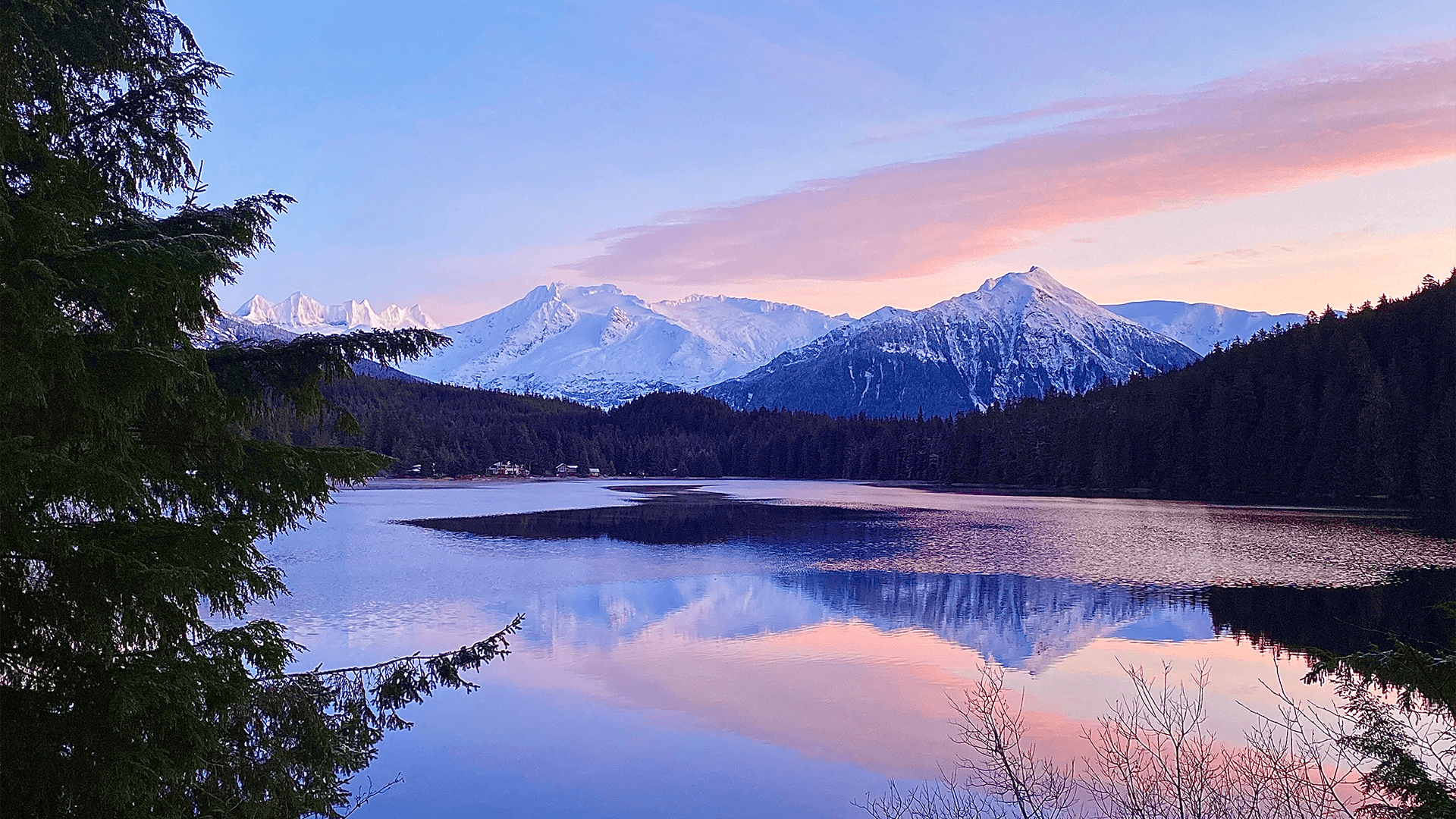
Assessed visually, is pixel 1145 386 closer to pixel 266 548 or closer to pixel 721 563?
pixel 721 563

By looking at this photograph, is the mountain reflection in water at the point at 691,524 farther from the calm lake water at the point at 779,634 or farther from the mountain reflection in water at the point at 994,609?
the mountain reflection in water at the point at 994,609

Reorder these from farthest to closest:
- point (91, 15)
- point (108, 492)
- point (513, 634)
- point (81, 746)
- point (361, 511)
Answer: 1. point (361, 511)
2. point (513, 634)
3. point (91, 15)
4. point (81, 746)
5. point (108, 492)

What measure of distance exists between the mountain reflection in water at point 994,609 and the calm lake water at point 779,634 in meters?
0.14

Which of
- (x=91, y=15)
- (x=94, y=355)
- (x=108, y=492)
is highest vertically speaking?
(x=91, y=15)

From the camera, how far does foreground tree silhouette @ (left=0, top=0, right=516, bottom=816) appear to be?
221 inches

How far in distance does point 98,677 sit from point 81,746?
1.34ft

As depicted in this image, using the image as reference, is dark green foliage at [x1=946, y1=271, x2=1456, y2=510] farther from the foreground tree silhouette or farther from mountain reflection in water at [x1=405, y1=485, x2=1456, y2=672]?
the foreground tree silhouette

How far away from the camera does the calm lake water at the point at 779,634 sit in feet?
48.2

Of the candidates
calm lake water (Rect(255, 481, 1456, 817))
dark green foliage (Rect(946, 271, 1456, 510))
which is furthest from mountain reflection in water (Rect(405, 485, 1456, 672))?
dark green foliage (Rect(946, 271, 1456, 510))

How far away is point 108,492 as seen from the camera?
551cm

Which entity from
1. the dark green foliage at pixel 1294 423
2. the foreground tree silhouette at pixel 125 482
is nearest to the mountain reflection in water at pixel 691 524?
the foreground tree silhouette at pixel 125 482

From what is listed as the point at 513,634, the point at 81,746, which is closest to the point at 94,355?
the point at 81,746

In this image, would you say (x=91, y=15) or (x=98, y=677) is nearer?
(x=98, y=677)

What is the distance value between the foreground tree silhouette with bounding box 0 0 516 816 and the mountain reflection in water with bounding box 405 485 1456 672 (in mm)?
16758
